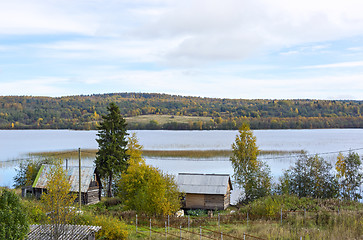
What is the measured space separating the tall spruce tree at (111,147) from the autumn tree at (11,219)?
91.4 feet

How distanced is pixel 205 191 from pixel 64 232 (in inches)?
911

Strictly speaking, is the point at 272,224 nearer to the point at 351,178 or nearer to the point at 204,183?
the point at 204,183

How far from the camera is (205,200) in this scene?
137 feet

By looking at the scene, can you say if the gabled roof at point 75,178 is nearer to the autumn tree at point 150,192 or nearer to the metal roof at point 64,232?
the autumn tree at point 150,192

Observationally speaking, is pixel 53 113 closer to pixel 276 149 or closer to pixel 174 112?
pixel 174 112

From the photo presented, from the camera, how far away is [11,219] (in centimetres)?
1642

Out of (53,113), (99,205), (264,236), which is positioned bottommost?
(99,205)

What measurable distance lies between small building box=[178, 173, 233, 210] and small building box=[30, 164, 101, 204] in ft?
33.3

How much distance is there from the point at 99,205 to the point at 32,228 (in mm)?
20532

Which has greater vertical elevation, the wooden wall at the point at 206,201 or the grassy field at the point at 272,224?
the grassy field at the point at 272,224

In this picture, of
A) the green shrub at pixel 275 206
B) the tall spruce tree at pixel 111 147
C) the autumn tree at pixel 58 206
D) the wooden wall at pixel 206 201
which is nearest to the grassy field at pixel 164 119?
the tall spruce tree at pixel 111 147

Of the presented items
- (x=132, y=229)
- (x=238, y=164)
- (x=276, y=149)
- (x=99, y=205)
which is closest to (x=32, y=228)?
(x=132, y=229)

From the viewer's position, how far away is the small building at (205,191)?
41.3 meters

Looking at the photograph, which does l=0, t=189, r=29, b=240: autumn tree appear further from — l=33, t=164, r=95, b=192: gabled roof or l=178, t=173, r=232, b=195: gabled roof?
l=178, t=173, r=232, b=195: gabled roof
